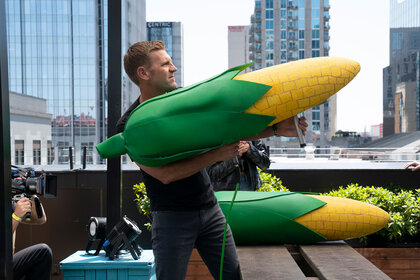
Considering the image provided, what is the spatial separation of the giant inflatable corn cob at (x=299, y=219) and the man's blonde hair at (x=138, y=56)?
908mm

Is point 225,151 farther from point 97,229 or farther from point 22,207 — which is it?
point 97,229

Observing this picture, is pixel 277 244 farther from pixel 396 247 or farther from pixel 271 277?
pixel 396 247

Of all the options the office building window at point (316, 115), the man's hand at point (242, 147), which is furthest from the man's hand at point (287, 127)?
the office building window at point (316, 115)

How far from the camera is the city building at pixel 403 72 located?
63688 millimetres

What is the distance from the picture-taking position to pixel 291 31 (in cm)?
6781

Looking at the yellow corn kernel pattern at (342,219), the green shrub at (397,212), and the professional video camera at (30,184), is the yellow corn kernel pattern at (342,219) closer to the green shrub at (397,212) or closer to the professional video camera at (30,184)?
the green shrub at (397,212)

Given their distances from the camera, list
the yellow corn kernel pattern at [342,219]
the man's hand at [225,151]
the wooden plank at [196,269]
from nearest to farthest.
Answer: the man's hand at [225,151] → the yellow corn kernel pattern at [342,219] → the wooden plank at [196,269]

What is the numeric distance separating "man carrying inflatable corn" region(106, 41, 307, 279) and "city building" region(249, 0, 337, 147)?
216 ft

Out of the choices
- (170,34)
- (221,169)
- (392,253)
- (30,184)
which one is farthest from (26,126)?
(392,253)

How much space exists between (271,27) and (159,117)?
69754 millimetres

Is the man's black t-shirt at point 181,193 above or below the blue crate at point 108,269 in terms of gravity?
above

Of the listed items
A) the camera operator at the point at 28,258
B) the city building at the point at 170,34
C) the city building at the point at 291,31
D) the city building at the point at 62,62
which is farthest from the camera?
the city building at the point at 170,34

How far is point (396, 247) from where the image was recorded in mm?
3002

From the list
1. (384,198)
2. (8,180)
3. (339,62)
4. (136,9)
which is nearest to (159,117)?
(339,62)
